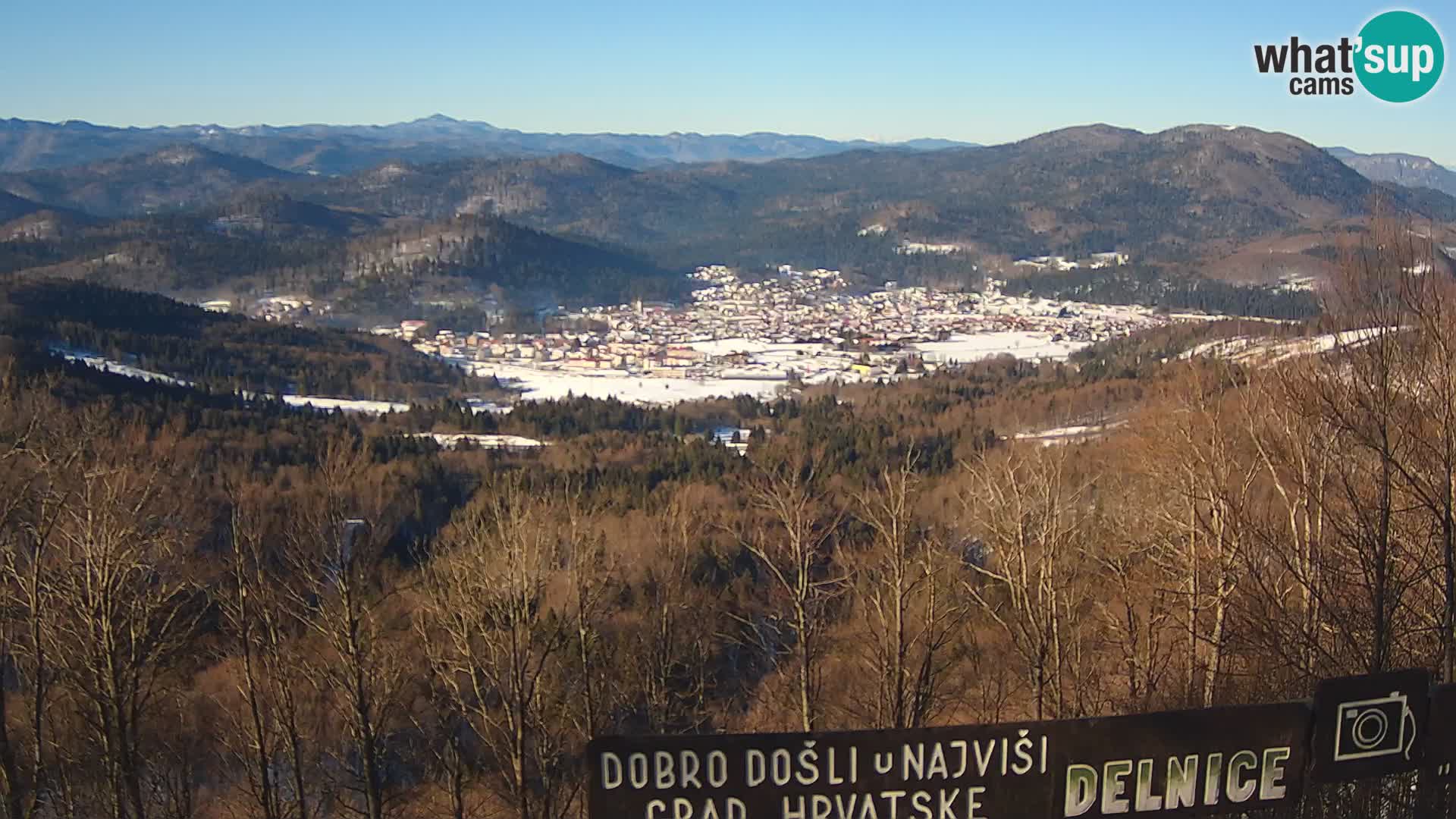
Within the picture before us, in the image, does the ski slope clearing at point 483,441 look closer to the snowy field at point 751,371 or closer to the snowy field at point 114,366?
the snowy field at point 751,371

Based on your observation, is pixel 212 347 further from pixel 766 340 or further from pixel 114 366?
pixel 766 340

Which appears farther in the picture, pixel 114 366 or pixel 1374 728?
pixel 114 366

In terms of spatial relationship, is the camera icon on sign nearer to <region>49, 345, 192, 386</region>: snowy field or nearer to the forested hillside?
<region>49, 345, 192, 386</region>: snowy field

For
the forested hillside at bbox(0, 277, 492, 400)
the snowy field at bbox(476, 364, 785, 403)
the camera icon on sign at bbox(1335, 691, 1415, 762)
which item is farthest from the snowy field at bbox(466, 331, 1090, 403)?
the camera icon on sign at bbox(1335, 691, 1415, 762)

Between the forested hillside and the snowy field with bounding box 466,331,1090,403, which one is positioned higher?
the forested hillside

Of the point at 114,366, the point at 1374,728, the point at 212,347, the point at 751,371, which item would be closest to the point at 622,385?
the point at 751,371

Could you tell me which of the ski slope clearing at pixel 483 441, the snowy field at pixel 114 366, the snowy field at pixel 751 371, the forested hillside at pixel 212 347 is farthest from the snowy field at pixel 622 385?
the snowy field at pixel 114 366

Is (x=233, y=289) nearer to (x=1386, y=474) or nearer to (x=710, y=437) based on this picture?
(x=710, y=437)
